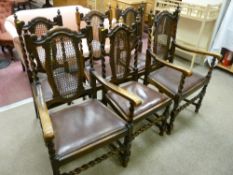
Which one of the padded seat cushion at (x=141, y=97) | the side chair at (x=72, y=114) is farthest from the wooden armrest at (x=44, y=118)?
the padded seat cushion at (x=141, y=97)

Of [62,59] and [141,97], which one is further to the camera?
[141,97]

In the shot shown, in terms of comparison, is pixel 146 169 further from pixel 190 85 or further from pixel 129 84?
pixel 190 85

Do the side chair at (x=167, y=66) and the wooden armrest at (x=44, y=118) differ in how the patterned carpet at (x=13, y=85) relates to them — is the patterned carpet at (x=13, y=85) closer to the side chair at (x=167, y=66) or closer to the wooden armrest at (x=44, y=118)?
the wooden armrest at (x=44, y=118)

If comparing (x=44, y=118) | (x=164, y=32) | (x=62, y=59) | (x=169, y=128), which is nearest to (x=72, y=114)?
(x=44, y=118)

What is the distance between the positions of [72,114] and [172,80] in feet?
3.28

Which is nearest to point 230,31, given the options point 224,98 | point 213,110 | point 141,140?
point 224,98

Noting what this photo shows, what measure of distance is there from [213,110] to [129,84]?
3.75 ft

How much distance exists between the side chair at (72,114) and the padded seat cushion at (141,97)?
0.13 metres

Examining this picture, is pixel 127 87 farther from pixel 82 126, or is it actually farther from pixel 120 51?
A: pixel 82 126

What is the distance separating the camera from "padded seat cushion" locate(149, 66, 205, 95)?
1813 mm

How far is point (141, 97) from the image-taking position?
1654 millimetres

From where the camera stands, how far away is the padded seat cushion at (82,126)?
4.00ft

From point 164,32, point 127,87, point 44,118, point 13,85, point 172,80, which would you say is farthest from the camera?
point 13,85

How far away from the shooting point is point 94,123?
137 cm
